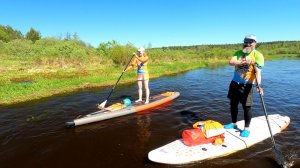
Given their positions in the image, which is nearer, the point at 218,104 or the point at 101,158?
the point at 101,158

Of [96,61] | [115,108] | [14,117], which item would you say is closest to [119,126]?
[115,108]

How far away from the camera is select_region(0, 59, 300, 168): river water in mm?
6293

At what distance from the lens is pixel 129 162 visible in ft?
20.3

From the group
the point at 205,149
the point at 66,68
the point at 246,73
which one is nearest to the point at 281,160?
the point at 205,149

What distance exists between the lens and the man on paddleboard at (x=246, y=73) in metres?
5.99

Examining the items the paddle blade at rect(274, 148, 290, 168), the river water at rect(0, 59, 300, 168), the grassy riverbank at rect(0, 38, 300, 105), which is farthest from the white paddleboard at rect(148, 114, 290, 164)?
the grassy riverbank at rect(0, 38, 300, 105)

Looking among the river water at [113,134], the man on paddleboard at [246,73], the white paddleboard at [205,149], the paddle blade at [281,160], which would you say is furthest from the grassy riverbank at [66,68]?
the paddle blade at [281,160]

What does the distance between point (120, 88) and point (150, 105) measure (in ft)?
21.5

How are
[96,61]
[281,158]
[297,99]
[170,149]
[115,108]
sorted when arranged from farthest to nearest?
[96,61], [297,99], [115,108], [170,149], [281,158]

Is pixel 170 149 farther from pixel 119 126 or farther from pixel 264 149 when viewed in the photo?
pixel 119 126

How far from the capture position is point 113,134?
27.2 ft

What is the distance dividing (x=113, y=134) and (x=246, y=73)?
4.92 meters

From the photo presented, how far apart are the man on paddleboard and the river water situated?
4.71ft

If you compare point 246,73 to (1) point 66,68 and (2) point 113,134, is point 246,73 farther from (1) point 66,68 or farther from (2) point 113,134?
(1) point 66,68
